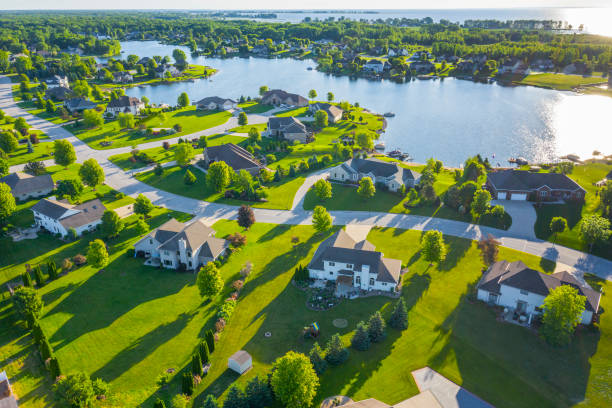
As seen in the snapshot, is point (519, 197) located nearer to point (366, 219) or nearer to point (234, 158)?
point (366, 219)

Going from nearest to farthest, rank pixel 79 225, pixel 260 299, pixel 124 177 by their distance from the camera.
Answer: pixel 260 299 → pixel 79 225 → pixel 124 177

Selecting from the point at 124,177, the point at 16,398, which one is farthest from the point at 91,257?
the point at 124,177

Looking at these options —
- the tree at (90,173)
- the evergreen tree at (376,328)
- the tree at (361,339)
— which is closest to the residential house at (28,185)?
the tree at (90,173)

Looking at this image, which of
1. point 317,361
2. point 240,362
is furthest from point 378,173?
point 240,362

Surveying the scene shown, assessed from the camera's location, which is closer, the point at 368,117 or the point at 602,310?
the point at 602,310

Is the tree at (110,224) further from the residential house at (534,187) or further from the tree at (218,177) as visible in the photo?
the residential house at (534,187)

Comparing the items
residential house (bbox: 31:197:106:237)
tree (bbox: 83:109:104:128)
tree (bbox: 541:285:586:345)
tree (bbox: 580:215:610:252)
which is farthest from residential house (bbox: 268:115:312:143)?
tree (bbox: 541:285:586:345)

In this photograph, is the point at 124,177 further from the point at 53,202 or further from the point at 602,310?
the point at 602,310
